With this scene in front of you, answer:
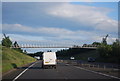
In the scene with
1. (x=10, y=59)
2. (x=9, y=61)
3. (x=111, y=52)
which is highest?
(x=111, y=52)

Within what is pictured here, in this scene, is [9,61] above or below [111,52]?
below

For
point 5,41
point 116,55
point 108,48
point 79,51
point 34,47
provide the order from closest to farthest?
point 116,55
point 108,48
point 34,47
point 5,41
point 79,51

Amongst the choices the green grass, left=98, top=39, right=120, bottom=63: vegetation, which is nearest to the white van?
the green grass

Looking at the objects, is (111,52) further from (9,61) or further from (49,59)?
(49,59)

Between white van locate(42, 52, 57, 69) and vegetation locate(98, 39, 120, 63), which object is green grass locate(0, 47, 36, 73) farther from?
vegetation locate(98, 39, 120, 63)

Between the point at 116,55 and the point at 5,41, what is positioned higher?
the point at 5,41

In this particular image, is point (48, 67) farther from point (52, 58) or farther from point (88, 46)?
point (88, 46)

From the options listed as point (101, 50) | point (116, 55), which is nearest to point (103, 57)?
point (101, 50)

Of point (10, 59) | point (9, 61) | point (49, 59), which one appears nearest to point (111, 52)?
point (10, 59)

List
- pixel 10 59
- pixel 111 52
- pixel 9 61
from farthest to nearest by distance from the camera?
1. pixel 111 52
2. pixel 10 59
3. pixel 9 61

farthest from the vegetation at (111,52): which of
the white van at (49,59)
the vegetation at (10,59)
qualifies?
the white van at (49,59)

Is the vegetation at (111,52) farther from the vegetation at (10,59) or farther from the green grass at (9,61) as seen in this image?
the green grass at (9,61)

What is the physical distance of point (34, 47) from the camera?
427 feet

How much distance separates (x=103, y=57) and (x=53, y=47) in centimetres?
4261
